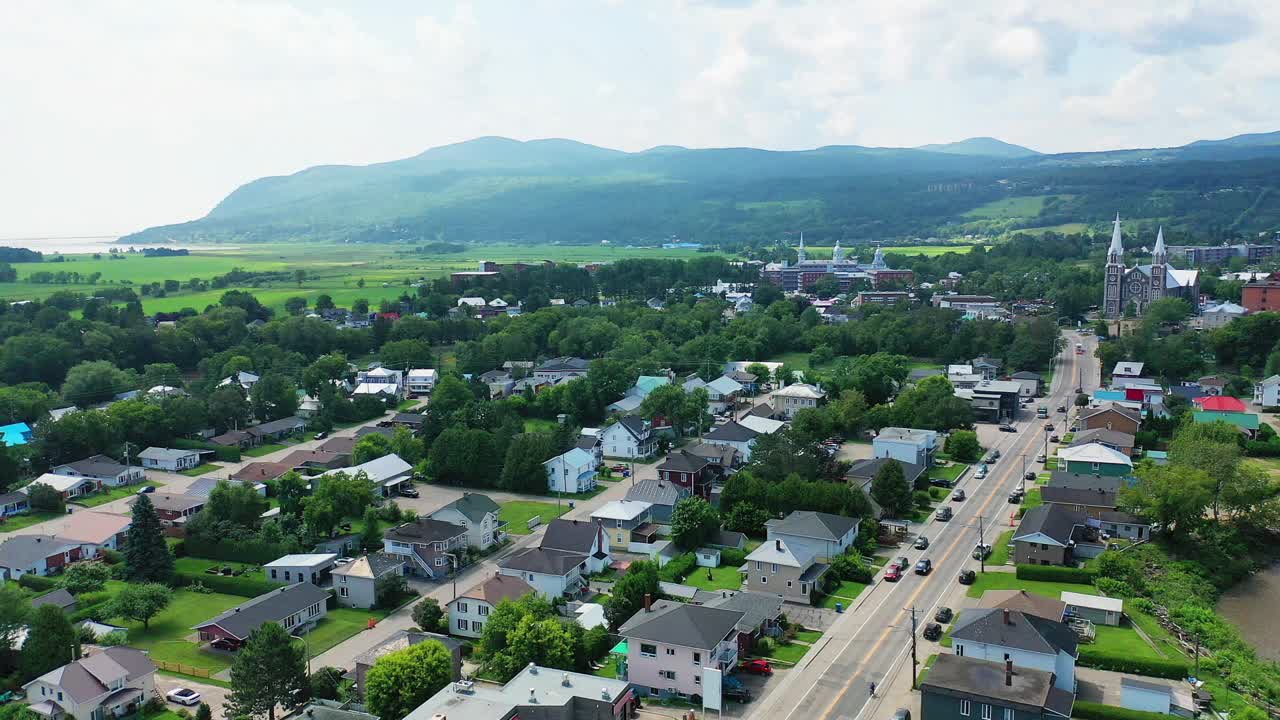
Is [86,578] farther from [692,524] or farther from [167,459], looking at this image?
[692,524]

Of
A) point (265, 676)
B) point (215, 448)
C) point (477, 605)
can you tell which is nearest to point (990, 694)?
point (477, 605)

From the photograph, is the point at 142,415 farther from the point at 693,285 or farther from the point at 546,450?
the point at 693,285

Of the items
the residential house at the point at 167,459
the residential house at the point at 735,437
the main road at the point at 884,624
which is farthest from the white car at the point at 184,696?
the residential house at the point at 735,437

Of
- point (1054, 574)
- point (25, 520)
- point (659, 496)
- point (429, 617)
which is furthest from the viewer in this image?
point (25, 520)

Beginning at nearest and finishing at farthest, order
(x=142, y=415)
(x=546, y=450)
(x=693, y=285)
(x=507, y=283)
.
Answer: (x=546, y=450)
(x=142, y=415)
(x=507, y=283)
(x=693, y=285)

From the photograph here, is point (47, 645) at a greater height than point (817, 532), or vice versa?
point (47, 645)

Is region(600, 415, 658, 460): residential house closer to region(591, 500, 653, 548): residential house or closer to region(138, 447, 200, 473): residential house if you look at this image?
region(591, 500, 653, 548): residential house

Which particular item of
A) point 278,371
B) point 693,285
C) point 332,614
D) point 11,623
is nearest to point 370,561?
point 332,614

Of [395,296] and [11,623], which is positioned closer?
[11,623]
